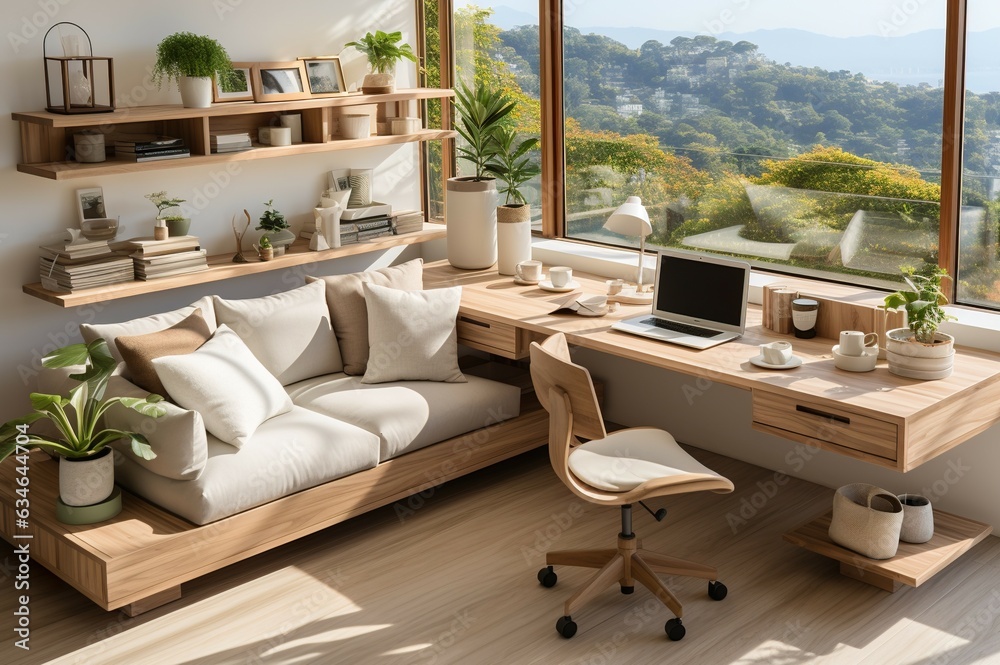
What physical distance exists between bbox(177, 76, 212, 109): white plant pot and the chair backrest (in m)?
1.85

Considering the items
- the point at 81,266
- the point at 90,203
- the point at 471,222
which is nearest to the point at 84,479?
the point at 81,266

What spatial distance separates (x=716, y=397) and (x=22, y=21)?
3152 mm

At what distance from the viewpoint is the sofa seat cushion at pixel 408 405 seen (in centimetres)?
403

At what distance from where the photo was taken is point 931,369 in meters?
3.41

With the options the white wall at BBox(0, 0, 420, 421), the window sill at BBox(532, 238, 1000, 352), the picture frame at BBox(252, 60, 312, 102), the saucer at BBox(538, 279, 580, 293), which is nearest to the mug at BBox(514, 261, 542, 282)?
the saucer at BBox(538, 279, 580, 293)

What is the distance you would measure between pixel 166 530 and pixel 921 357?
98.6 inches

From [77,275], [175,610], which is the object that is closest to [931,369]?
[175,610]

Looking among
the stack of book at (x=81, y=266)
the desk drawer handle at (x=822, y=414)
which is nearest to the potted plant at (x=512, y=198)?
the stack of book at (x=81, y=266)

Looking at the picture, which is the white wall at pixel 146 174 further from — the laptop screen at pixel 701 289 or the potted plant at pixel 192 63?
the laptop screen at pixel 701 289

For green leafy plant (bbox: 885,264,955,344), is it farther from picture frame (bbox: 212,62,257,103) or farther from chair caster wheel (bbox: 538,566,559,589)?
picture frame (bbox: 212,62,257,103)

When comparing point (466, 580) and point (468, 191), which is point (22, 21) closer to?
point (468, 191)

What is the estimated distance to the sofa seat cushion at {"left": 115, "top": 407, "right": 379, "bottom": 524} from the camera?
11.5ft

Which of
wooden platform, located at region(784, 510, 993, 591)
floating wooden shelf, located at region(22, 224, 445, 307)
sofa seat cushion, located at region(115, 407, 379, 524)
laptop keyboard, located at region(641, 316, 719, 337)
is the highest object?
floating wooden shelf, located at region(22, 224, 445, 307)

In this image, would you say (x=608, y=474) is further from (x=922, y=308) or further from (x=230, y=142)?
(x=230, y=142)
